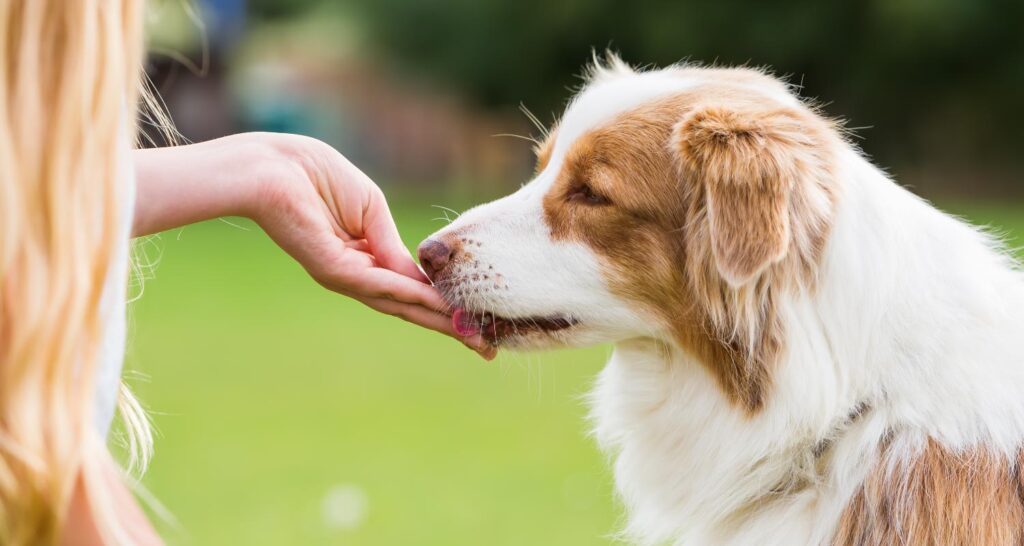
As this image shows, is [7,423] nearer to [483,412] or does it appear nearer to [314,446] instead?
[314,446]

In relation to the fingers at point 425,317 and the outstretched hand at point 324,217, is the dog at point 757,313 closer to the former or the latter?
the fingers at point 425,317

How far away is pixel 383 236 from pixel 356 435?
4.24 meters

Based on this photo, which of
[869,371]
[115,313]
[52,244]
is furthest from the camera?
[869,371]

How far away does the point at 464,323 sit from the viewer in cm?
324

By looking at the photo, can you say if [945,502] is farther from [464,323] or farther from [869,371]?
[464,323]

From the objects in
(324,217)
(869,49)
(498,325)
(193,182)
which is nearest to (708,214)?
(498,325)

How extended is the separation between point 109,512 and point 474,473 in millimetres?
4638

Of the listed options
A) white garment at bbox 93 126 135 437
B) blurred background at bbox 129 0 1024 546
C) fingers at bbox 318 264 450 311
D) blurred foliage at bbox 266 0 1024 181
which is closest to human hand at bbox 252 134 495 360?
fingers at bbox 318 264 450 311

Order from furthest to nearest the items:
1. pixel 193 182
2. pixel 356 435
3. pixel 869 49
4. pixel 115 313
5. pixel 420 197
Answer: pixel 420 197, pixel 869 49, pixel 356 435, pixel 193 182, pixel 115 313

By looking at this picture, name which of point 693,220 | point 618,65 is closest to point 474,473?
point 618,65

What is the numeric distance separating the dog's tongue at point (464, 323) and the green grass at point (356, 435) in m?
0.50

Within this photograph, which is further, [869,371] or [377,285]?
[377,285]

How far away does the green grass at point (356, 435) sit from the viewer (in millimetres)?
5617

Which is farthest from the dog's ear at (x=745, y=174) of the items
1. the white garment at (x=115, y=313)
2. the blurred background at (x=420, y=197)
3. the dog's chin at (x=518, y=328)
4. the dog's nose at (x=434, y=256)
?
the white garment at (x=115, y=313)
